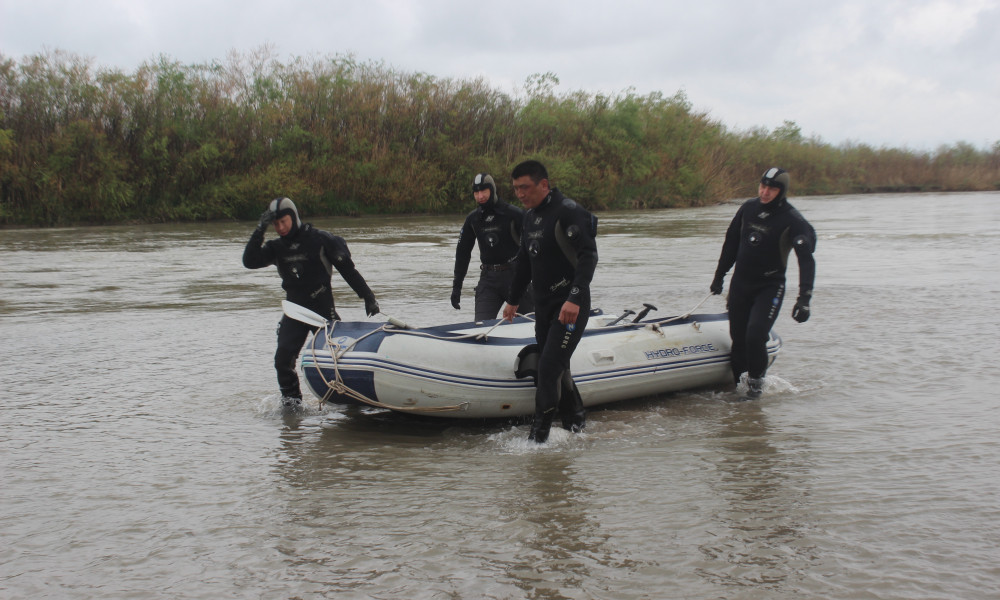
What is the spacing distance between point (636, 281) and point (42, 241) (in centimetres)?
1845

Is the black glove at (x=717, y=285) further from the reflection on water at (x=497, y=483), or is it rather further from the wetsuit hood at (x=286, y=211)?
the wetsuit hood at (x=286, y=211)

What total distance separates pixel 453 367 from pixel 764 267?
2.42 meters

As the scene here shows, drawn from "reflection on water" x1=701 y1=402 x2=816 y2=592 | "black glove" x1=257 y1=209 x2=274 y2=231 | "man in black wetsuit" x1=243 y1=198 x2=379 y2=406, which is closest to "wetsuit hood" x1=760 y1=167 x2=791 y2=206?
"reflection on water" x1=701 y1=402 x2=816 y2=592

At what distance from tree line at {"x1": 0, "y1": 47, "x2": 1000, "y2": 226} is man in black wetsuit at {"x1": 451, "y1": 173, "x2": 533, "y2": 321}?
99.4 feet

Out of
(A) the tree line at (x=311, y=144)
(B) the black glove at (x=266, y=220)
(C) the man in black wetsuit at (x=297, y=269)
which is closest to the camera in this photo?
(B) the black glove at (x=266, y=220)

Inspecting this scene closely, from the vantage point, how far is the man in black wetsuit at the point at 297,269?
598 centimetres

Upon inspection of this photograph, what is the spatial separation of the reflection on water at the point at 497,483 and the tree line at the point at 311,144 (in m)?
27.1

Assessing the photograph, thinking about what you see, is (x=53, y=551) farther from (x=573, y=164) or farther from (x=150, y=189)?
(x=573, y=164)

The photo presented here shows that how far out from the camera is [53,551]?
374 centimetres

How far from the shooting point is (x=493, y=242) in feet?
23.3

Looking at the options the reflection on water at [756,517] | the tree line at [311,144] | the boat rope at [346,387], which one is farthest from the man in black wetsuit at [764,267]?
the tree line at [311,144]

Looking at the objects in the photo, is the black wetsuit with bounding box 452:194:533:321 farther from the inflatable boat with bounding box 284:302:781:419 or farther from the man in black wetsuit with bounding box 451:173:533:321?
the inflatable boat with bounding box 284:302:781:419

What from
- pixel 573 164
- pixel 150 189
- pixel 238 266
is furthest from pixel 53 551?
pixel 573 164

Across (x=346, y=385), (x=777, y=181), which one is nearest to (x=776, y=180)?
(x=777, y=181)
